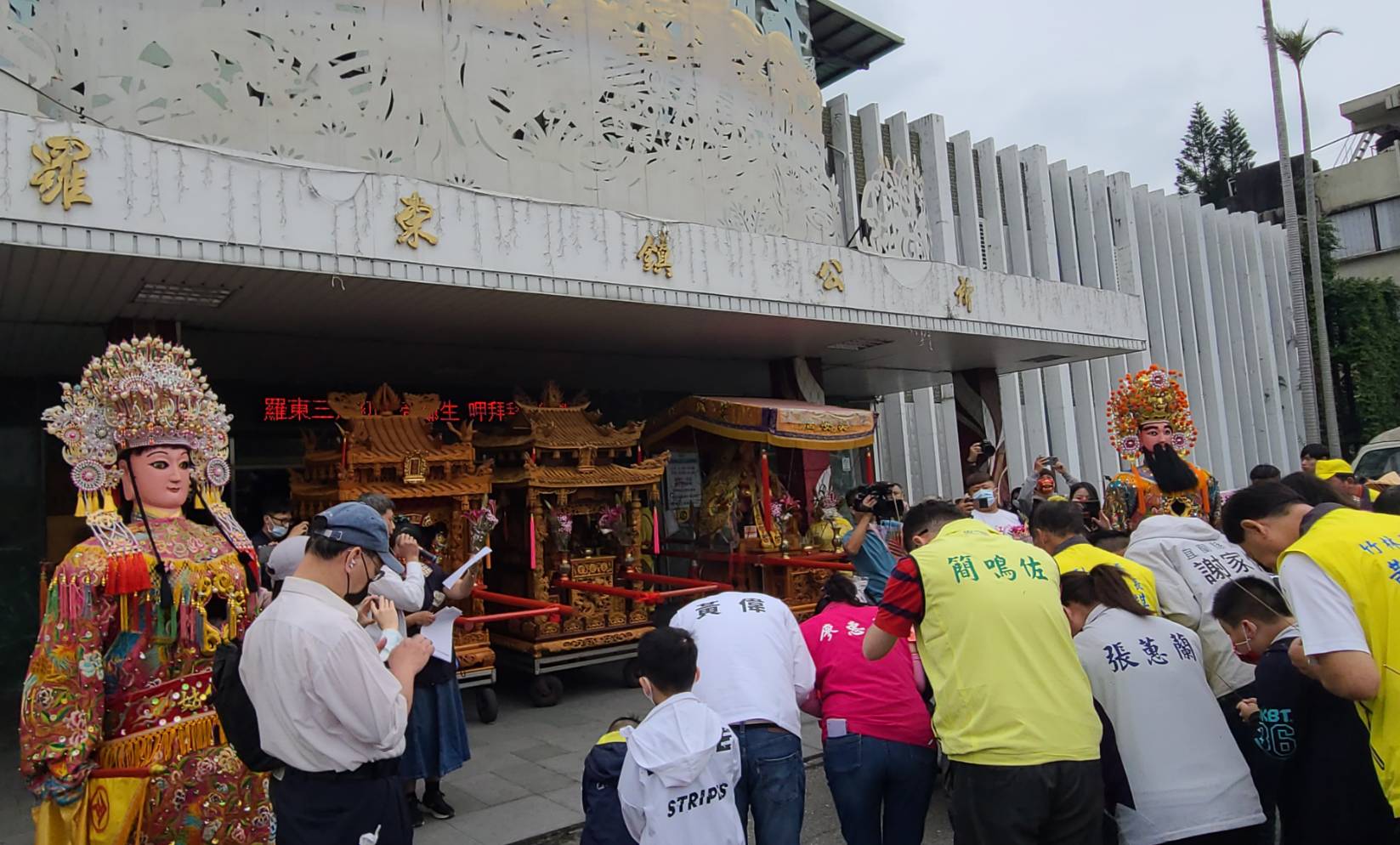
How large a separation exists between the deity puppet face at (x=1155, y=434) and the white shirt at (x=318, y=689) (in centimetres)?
604

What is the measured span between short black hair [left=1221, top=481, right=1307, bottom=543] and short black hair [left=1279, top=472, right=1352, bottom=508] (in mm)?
723

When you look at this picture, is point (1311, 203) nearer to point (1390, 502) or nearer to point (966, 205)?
point (966, 205)

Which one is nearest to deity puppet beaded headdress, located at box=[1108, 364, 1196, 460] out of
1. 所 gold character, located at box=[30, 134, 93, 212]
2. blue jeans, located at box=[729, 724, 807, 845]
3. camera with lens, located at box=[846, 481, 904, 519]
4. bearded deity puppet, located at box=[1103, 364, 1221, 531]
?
bearded deity puppet, located at box=[1103, 364, 1221, 531]

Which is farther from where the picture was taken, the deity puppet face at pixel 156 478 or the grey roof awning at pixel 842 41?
the grey roof awning at pixel 842 41

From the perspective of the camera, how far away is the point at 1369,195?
23547 millimetres

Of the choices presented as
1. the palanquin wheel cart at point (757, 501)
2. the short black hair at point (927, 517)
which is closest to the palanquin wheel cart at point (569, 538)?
the palanquin wheel cart at point (757, 501)

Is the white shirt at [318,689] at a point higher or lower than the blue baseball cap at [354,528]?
lower

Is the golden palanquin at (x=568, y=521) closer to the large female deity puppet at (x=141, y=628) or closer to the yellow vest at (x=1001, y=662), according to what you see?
the large female deity puppet at (x=141, y=628)

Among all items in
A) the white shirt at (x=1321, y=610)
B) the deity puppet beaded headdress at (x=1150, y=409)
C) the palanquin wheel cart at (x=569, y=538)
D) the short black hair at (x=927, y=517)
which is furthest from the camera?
the palanquin wheel cart at (x=569, y=538)

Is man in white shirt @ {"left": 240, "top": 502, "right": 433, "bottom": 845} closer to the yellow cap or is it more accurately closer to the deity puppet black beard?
the deity puppet black beard

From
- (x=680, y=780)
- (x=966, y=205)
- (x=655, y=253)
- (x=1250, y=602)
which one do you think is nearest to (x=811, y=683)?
(x=680, y=780)

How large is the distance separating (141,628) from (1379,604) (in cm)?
413

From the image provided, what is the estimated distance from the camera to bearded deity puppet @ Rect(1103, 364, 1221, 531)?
21.4ft

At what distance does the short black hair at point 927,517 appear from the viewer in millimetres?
3566
